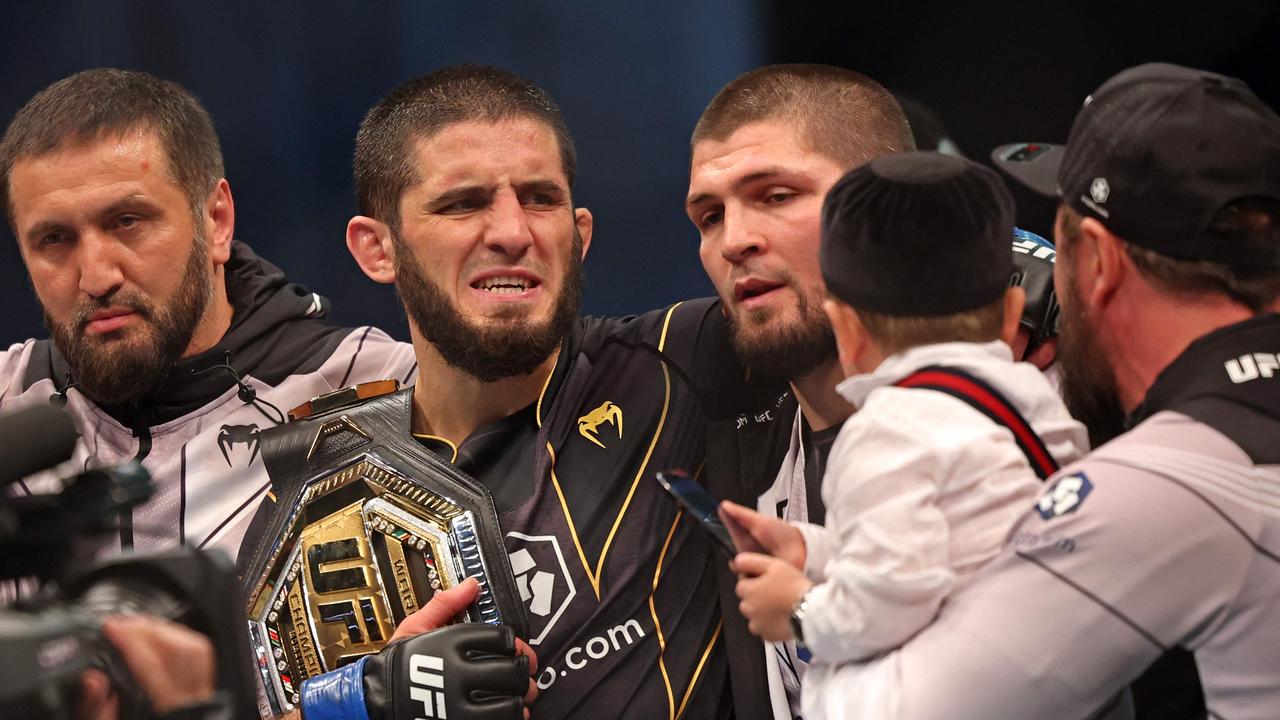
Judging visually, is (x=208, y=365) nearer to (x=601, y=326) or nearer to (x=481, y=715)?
(x=601, y=326)

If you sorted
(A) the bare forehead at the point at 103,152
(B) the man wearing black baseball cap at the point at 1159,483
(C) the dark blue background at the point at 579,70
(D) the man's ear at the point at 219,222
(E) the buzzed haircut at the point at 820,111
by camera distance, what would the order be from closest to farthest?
(B) the man wearing black baseball cap at the point at 1159,483 < (E) the buzzed haircut at the point at 820,111 < (A) the bare forehead at the point at 103,152 < (D) the man's ear at the point at 219,222 < (C) the dark blue background at the point at 579,70

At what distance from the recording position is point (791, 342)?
179 cm

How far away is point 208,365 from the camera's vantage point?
2.31 meters

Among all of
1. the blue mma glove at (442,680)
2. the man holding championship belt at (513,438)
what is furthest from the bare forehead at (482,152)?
the blue mma glove at (442,680)

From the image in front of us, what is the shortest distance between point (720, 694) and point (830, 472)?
2.11ft

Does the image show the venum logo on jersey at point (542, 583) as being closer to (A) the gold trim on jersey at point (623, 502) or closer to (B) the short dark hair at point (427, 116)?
(A) the gold trim on jersey at point (623, 502)

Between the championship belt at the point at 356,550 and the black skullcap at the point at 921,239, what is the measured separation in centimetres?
75

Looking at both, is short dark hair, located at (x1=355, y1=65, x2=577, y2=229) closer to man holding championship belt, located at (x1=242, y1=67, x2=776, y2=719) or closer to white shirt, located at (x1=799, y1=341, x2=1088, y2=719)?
man holding championship belt, located at (x1=242, y1=67, x2=776, y2=719)

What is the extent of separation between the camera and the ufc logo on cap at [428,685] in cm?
166

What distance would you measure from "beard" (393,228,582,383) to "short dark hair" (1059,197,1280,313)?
925mm

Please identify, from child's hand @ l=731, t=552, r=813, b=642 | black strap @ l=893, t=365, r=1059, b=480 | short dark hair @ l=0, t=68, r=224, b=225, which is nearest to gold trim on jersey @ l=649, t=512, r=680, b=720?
child's hand @ l=731, t=552, r=813, b=642

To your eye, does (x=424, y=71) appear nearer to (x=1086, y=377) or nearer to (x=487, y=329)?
(x=487, y=329)

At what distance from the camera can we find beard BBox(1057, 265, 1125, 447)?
53.0 inches

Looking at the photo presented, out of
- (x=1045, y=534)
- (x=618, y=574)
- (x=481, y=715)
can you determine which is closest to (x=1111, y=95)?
(x=1045, y=534)
